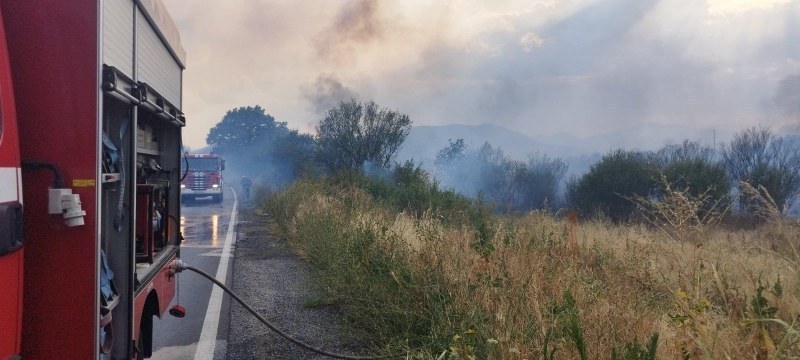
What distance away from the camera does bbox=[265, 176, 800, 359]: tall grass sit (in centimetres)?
329

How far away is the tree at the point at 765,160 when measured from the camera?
2475 centimetres

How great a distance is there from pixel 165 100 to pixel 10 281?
2.59 meters

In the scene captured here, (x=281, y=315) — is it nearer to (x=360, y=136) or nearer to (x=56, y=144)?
(x=56, y=144)

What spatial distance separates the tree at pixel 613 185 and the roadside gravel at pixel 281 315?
1835 cm

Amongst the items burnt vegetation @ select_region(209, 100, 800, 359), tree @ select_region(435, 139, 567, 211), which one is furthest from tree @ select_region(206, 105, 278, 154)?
burnt vegetation @ select_region(209, 100, 800, 359)

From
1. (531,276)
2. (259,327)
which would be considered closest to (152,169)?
(259,327)

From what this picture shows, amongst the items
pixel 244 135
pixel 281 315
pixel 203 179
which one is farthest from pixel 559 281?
pixel 244 135

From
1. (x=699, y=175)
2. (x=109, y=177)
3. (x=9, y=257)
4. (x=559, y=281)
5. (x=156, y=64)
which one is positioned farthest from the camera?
(x=699, y=175)

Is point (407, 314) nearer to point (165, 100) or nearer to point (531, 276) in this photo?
point (531, 276)

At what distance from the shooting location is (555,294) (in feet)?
15.1

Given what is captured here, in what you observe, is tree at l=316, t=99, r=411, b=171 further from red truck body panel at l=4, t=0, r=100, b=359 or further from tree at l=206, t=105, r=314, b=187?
tree at l=206, t=105, r=314, b=187

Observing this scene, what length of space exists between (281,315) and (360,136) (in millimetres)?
20341

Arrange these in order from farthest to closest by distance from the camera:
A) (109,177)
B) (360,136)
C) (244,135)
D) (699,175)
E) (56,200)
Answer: (244,135) → (360,136) → (699,175) → (109,177) → (56,200)

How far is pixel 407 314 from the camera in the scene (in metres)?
5.24
